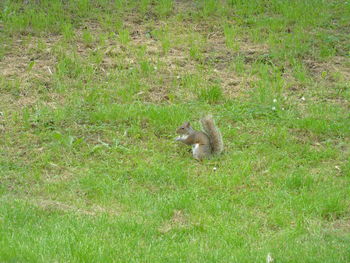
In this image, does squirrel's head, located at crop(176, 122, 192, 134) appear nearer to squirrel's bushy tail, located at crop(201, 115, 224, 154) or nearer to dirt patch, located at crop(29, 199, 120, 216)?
squirrel's bushy tail, located at crop(201, 115, 224, 154)

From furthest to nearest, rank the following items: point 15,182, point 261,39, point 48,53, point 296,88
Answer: point 261,39 < point 48,53 < point 296,88 < point 15,182

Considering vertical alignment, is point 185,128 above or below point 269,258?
below

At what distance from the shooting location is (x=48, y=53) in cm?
1098

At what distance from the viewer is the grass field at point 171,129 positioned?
20.1 feet

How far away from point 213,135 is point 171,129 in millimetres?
936

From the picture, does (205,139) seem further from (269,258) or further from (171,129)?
(269,258)

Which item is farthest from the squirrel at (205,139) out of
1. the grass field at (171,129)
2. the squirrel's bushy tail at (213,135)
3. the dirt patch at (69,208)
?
the dirt patch at (69,208)

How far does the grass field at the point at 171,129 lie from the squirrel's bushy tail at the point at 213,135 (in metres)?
0.18

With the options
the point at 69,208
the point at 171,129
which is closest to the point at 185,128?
the point at 171,129

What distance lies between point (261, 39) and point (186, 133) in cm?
423

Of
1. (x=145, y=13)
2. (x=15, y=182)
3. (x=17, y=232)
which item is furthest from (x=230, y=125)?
(x=145, y=13)

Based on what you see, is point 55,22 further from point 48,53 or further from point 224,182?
point 224,182

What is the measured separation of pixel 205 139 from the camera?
8078 mm

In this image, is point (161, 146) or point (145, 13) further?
point (145, 13)
